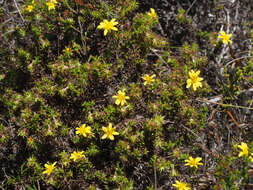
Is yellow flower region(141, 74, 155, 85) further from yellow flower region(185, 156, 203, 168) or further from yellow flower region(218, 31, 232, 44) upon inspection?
yellow flower region(218, 31, 232, 44)

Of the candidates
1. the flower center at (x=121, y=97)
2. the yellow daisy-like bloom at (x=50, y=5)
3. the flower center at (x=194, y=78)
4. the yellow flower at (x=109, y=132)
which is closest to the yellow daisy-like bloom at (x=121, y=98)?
the flower center at (x=121, y=97)

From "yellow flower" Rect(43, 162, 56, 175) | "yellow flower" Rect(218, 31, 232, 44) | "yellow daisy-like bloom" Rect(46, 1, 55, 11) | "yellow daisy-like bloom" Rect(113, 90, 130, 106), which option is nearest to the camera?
"yellow flower" Rect(43, 162, 56, 175)

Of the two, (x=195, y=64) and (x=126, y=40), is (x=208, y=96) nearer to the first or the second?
(x=195, y=64)

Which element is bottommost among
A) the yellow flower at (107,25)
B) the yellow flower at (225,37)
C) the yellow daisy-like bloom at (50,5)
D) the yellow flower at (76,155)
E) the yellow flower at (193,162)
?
the yellow flower at (193,162)

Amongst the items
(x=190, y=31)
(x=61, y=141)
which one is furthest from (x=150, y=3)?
(x=61, y=141)

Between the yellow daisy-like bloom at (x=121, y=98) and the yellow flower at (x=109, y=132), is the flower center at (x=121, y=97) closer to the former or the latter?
the yellow daisy-like bloom at (x=121, y=98)

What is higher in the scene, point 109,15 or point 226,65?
point 109,15

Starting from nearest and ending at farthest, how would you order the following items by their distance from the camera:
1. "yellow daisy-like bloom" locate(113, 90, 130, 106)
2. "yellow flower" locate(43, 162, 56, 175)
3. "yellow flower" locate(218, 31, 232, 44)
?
"yellow flower" locate(43, 162, 56, 175), "yellow daisy-like bloom" locate(113, 90, 130, 106), "yellow flower" locate(218, 31, 232, 44)

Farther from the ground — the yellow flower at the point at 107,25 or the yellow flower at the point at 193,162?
the yellow flower at the point at 107,25

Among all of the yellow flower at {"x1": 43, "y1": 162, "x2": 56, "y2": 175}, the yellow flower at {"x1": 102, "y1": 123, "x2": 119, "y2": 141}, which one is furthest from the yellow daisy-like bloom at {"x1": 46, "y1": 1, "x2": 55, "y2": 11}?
the yellow flower at {"x1": 43, "y1": 162, "x2": 56, "y2": 175}

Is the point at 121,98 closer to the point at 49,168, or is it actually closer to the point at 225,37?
the point at 49,168

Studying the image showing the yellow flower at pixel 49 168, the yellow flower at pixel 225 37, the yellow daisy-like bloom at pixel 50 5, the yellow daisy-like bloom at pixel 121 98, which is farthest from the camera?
the yellow flower at pixel 225 37
